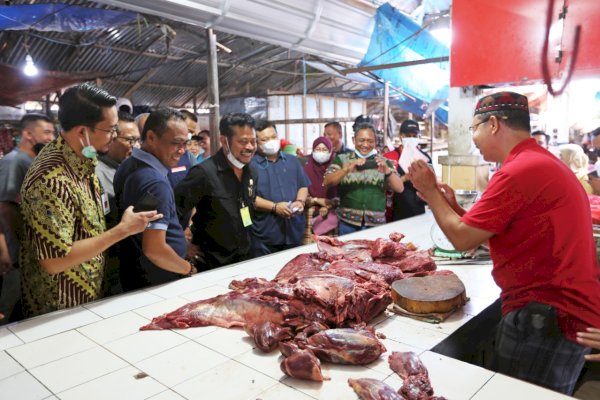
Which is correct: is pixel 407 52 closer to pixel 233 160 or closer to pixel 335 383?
pixel 233 160

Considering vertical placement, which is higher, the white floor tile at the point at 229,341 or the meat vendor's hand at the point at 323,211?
the meat vendor's hand at the point at 323,211

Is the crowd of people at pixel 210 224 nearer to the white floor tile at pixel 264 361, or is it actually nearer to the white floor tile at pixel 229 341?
the white floor tile at pixel 229 341

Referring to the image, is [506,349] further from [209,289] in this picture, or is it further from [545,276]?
[209,289]

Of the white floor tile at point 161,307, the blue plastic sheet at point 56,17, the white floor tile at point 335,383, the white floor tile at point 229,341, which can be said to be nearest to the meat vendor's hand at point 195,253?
the white floor tile at point 161,307

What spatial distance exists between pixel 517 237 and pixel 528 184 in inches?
10.2

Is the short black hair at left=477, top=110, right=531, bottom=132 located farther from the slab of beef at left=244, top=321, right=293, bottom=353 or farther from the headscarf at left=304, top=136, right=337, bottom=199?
the headscarf at left=304, top=136, right=337, bottom=199

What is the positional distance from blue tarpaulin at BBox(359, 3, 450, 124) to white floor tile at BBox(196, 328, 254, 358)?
17.8 ft

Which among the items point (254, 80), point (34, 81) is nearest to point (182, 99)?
point (254, 80)

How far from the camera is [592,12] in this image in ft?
13.0

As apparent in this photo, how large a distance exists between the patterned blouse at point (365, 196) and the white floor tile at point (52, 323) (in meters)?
2.87

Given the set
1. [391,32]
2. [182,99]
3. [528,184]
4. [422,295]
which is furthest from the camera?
[182,99]

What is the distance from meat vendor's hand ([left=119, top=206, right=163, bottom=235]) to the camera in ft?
7.39

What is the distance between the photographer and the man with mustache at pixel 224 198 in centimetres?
331

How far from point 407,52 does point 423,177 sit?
536 cm
